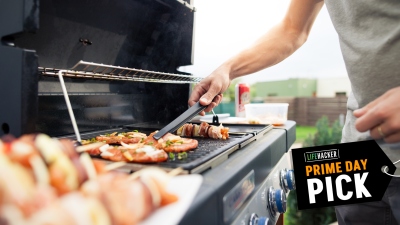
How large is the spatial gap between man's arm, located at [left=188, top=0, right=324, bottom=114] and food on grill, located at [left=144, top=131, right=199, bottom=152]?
48cm

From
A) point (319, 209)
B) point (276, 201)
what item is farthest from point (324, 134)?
point (276, 201)

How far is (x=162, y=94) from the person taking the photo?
6.42ft

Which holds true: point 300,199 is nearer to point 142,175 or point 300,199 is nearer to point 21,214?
point 142,175

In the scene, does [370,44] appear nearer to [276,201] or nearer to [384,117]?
[384,117]

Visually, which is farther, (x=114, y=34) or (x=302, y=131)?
(x=302, y=131)

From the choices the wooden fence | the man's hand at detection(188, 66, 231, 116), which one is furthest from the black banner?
the wooden fence

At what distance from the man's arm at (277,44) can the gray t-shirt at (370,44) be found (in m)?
0.45

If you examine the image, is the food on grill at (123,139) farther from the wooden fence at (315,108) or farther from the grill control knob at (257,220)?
the wooden fence at (315,108)

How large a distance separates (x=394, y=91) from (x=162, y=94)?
136 cm

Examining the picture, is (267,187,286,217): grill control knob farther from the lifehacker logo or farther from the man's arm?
the man's arm

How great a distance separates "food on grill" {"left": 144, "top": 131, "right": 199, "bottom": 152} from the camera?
1.09 m

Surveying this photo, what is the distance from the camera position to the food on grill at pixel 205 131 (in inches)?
55.2

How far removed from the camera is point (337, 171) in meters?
1.12

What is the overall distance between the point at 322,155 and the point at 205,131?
56 centimetres
